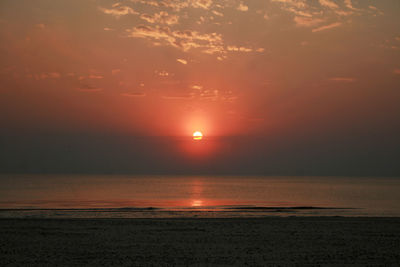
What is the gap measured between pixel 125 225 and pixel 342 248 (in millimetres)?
15691

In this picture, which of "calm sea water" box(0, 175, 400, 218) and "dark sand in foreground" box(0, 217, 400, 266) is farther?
"calm sea water" box(0, 175, 400, 218)

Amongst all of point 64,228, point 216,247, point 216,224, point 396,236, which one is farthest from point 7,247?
point 396,236

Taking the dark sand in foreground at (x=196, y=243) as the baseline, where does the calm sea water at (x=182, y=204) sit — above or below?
above

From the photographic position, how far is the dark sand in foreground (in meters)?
16.4

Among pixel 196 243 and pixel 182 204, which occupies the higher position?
pixel 182 204

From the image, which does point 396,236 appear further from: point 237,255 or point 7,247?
point 7,247

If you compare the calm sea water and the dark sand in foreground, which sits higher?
the calm sea water

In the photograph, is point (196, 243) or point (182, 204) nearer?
point (196, 243)

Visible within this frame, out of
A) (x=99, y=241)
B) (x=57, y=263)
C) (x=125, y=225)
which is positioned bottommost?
(x=57, y=263)

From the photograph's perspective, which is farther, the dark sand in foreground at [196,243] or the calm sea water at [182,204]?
the calm sea water at [182,204]

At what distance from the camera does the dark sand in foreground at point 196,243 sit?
53.8 ft

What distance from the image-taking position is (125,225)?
92.2 ft

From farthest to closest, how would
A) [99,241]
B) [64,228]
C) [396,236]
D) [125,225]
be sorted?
[125,225] < [64,228] < [396,236] < [99,241]

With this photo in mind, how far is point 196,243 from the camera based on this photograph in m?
20.6
